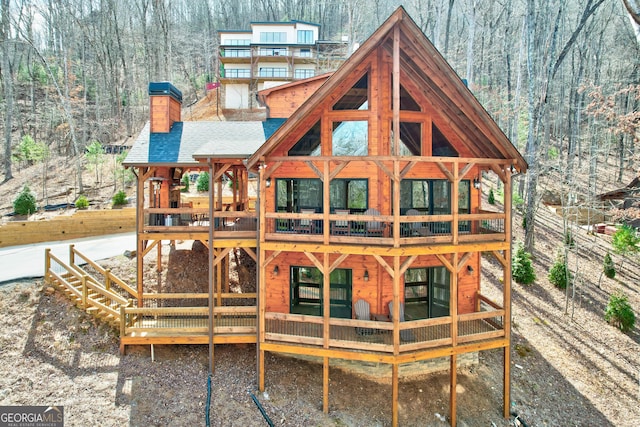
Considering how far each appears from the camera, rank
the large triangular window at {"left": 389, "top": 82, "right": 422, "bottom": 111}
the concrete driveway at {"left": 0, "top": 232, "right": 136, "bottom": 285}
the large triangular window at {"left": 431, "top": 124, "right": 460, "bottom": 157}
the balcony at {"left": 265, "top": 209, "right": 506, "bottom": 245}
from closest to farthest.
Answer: the balcony at {"left": 265, "top": 209, "right": 506, "bottom": 245}, the large triangular window at {"left": 389, "top": 82, "right": 422, "bottom": 111}, the large triangular window at {"left": 431, "top": 124, "right": 460, "bottom": 157}, the concrete driveway at {"left": 0, "top": 232, "right": 136, "bottom": 285}

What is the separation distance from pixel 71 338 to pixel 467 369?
12968 millimetres

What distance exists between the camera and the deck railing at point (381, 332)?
920 centimetres

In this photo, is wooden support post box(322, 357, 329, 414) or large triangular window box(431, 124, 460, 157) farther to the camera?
large triangular window box(431, 124, 460, 157)

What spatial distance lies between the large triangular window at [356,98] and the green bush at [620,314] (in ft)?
45.9

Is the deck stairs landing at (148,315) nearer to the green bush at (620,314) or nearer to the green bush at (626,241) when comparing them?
the green bush at (620,314)

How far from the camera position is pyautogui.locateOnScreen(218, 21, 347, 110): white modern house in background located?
41.2m

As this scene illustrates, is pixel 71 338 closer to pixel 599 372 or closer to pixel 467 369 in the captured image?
pixel 467 369

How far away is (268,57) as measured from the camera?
4125 centimetres

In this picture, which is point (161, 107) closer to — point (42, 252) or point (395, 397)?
point (42, 252)

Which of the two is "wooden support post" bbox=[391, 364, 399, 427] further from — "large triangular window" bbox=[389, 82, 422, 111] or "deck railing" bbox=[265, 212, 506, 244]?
"large triangular window" bbox=[389, 82, 422, 111]

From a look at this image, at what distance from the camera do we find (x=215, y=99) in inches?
1747

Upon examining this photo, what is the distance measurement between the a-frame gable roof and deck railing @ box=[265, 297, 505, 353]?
190 inches

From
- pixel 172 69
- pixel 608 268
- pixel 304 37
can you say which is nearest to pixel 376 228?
pixel 608 268

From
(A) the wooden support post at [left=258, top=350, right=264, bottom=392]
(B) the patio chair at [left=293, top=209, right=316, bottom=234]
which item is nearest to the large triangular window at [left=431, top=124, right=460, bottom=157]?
(B) the patio chair at [left=293, top=209, right=316, bottom=234]
